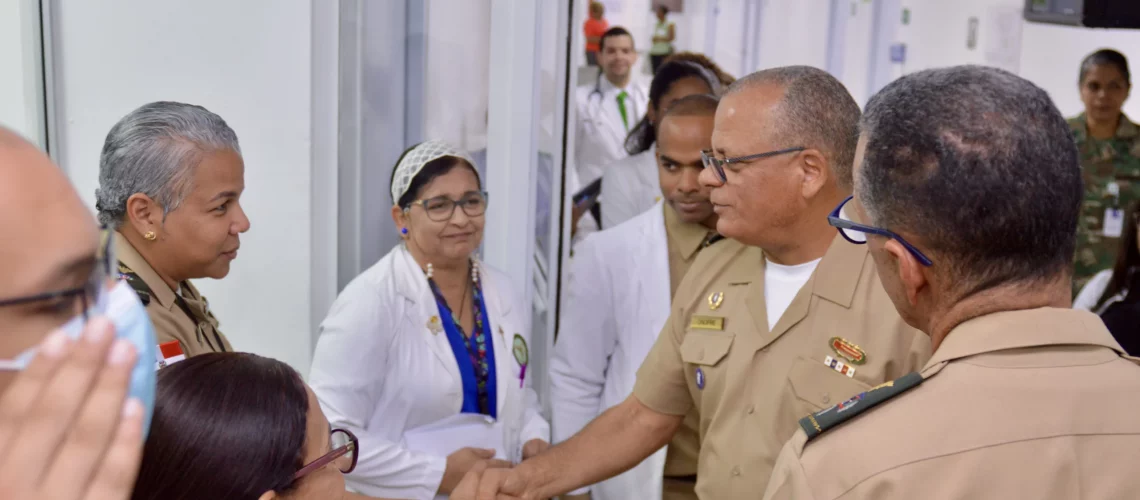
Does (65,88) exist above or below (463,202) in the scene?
above

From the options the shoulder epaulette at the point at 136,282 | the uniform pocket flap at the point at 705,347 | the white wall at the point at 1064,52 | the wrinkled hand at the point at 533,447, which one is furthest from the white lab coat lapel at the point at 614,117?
the white wall at the point at 1064,52

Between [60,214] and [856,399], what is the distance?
3.08 feet

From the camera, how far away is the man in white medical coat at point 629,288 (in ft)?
8.89

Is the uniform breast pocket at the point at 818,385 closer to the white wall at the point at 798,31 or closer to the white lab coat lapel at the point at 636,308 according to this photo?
the white lab coat lapel at the point at 636,308

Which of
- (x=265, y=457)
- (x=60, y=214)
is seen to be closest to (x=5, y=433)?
(x=60, y=214)

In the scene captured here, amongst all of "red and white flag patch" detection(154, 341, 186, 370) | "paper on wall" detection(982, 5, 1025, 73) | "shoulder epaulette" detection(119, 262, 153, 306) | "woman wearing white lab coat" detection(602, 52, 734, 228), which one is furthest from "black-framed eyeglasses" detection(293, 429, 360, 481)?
"paper on wall" detection(982, 5, 1025, 73)

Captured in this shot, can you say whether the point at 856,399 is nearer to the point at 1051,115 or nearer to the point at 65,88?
the point at 1051,115

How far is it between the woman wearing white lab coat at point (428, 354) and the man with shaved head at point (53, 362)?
1.53 m

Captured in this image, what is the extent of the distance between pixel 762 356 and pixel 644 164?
86.7 inches

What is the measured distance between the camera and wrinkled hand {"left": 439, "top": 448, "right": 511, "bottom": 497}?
2338 millimetres

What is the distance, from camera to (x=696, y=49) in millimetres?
6621

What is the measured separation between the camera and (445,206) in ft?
8.21

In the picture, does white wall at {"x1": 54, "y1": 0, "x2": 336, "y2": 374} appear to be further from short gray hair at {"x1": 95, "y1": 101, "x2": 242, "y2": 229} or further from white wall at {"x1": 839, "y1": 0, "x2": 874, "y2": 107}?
white wall at {"x1": 839, "y1": 0, "x2": 874, "y2": 107}

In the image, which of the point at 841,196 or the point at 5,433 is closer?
the point at 5,433
